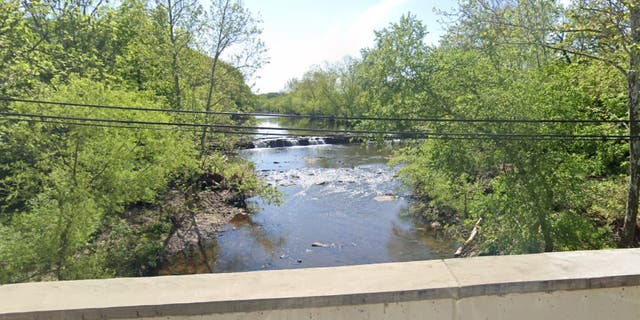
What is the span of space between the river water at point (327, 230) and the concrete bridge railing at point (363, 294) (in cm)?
757

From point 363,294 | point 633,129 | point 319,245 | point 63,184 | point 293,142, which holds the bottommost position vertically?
point 319,245

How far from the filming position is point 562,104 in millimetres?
6742

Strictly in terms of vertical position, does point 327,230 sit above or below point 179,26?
below

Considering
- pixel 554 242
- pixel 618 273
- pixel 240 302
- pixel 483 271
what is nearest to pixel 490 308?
pixel 483 271

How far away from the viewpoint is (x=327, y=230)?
12.1 metres

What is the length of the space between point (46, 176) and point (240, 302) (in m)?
7.23

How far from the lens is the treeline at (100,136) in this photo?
6754 mm

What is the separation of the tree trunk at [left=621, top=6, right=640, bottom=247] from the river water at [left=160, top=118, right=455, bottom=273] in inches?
173

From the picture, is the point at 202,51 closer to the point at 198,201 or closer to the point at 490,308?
the point at 198,201

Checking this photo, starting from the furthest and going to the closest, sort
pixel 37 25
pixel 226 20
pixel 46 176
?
pixel 226 20
pixel 37 25
pixel 46 176

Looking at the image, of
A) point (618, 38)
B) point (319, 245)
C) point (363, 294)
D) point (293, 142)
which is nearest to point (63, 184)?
point (319, 245)

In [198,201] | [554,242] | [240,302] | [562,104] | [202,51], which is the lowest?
[198,201]

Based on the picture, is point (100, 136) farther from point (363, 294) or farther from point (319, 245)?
point (363, 294)

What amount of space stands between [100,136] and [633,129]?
9489 millimetres
